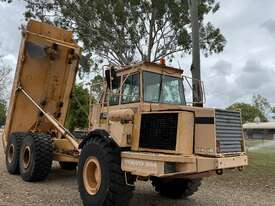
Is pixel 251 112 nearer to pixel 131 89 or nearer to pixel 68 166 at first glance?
pixel 68 166

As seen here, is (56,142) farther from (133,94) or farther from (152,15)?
(152,15)

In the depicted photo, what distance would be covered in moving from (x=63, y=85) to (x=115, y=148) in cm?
557

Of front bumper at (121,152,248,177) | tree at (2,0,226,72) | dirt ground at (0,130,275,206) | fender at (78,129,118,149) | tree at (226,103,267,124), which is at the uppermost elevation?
tree at (226,103,267,124)

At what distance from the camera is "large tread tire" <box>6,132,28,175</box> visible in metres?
12.0

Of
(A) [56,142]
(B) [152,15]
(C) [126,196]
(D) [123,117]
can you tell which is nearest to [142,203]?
(C) [126,196]

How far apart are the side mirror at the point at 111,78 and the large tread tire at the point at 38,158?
141 inches

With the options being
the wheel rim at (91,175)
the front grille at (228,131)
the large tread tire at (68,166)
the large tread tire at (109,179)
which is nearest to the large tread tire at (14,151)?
the large tread tire at (68,166)

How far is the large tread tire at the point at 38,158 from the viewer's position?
1089cm

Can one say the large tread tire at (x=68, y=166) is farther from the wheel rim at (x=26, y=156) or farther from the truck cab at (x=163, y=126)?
the truck cab at (x=163, y=126)

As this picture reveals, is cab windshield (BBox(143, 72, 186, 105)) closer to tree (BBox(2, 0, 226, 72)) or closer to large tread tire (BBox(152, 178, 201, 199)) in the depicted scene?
large tread tire (BBox(152, 178, 201, 199))

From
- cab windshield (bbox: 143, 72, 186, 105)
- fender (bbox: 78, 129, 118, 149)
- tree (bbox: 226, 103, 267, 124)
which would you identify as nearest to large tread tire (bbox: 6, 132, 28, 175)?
fender (bbox: 78, 129, 118, 149)

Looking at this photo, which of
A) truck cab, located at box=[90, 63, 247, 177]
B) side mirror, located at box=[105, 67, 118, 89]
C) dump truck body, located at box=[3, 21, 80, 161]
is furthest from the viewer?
dump truck body, located at box=[3, 21, 80, 161]

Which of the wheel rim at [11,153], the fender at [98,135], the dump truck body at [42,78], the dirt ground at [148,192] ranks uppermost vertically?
the dump truck body at [42,78]

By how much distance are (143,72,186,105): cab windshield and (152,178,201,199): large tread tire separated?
183cm
